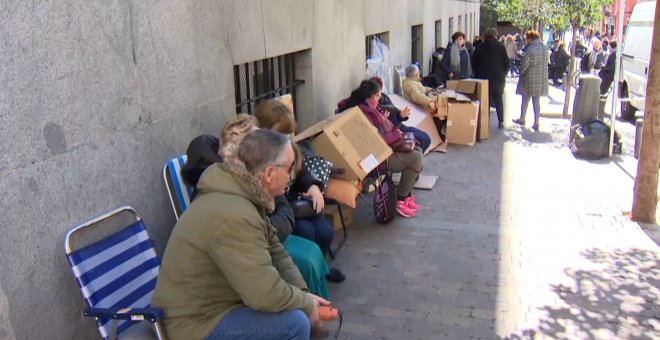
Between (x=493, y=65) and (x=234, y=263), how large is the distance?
30.4 ft

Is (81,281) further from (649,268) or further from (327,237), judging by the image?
(649,268)

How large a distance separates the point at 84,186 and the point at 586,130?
726 centimetres

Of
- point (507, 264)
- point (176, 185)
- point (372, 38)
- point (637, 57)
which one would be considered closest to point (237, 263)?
point (176, 185)

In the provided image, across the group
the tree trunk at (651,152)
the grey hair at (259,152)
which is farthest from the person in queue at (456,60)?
the grey hair at (259,152)

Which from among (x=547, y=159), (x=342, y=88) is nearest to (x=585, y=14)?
(x=547, y=159)

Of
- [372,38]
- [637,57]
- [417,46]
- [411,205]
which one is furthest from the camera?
[417,46]

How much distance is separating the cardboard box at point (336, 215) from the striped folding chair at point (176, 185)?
5.80 feet

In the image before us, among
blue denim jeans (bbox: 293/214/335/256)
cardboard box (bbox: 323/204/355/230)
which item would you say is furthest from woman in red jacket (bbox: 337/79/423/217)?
blue denim jeans (bbox: 293/214/335/256)

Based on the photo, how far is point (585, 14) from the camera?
12953 millimetres

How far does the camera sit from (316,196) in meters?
4.45

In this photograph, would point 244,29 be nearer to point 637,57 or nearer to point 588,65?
point 637,57

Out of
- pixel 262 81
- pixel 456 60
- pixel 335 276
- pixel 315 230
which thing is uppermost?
pixel 262 81

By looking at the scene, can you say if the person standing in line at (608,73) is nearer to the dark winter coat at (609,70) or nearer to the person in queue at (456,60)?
the dark winter coat at (609,70)

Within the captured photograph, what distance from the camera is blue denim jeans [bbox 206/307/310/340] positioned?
102 inches
